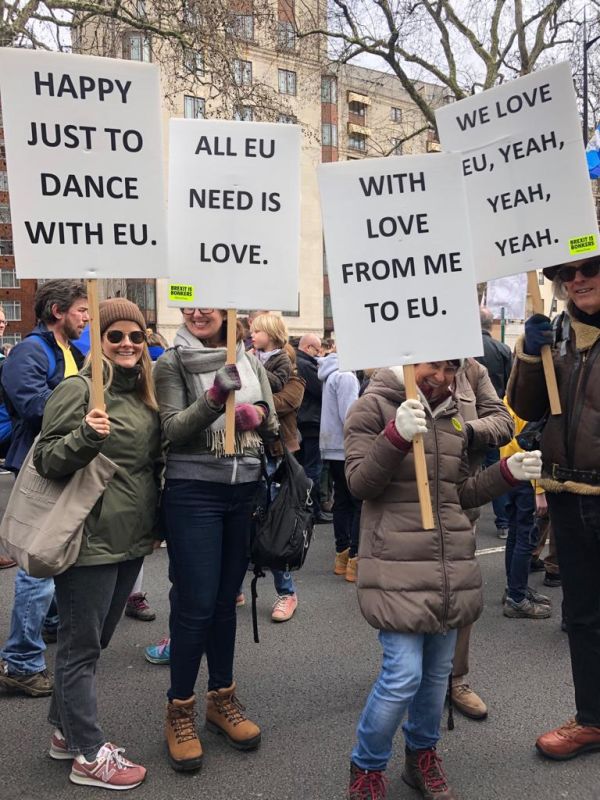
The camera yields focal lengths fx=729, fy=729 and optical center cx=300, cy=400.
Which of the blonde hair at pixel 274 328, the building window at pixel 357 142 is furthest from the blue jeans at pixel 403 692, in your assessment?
the building window at pixel 357 142

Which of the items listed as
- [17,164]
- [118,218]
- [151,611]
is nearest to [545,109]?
[118,218]

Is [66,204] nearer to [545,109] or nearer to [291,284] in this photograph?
[291,284]

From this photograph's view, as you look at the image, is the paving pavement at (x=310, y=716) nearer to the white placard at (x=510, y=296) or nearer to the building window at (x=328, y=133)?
the white placard at (x=510, y=296)

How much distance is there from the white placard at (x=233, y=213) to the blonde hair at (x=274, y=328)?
2.39 metres

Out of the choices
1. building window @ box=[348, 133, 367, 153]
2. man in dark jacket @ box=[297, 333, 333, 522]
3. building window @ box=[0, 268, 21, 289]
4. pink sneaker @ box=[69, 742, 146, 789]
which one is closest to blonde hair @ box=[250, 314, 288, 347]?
man in dark jacket @ box=[297, 333, 333, 522]

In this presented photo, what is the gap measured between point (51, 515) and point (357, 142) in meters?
42.8

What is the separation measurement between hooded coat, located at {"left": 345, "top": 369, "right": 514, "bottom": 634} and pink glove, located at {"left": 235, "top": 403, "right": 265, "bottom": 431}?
446mm

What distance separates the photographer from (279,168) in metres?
2.98

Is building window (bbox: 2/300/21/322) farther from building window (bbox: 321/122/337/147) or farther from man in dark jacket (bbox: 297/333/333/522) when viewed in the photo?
man in dark jacket (bbox: 297/333/333/522)

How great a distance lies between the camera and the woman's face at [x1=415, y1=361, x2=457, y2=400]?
2.71m

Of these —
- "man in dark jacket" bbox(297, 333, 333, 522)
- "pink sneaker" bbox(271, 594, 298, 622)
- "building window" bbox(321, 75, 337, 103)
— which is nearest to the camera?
"pink sneaker" bbox(271, 594, 298, 622)

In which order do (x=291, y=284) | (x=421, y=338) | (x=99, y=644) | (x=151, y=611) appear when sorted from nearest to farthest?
(x=421, y=338), (x=99, y=644), (x=291, y=284), (x=151, y=611)

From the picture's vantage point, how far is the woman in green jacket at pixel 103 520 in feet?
8.88

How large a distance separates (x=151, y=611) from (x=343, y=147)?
4066 cm
